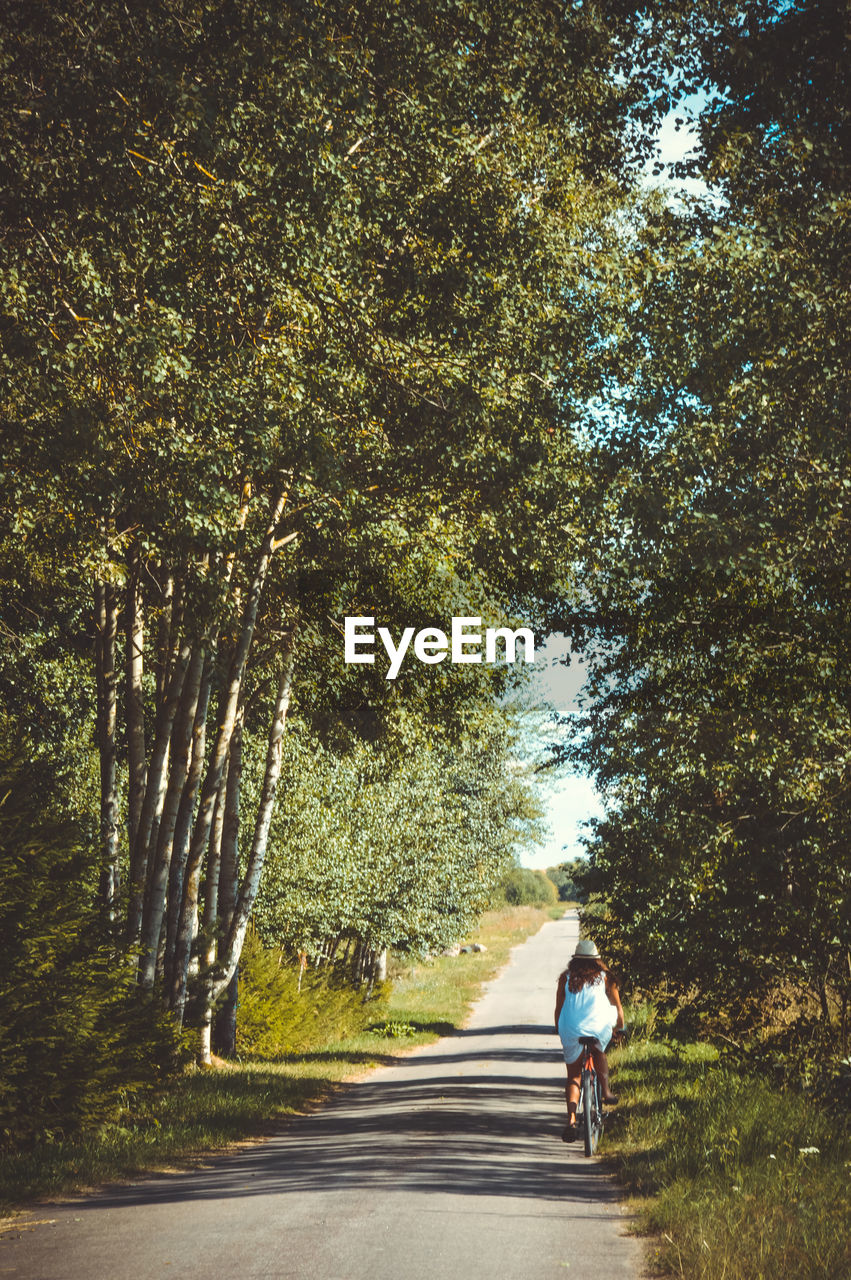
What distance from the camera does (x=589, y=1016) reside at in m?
11.2

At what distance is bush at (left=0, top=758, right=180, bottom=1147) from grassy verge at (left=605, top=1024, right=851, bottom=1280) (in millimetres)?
5906

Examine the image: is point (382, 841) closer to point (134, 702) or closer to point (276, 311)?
point (134, 702)

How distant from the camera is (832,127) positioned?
1075 cm

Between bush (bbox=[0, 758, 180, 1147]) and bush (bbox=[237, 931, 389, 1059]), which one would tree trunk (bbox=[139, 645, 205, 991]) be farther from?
bush (bbox=[237, 931, 389, 1059])

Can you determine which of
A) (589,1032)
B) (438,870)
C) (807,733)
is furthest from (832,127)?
(438,870)

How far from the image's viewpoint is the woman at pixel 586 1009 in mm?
11141

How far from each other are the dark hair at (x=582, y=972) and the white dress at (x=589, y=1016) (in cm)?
4

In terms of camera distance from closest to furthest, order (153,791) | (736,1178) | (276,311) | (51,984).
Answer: (736,1178), (51,984), (276,311), (153,791)

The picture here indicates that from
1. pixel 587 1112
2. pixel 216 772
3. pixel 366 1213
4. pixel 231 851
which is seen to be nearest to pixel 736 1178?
pixel 587 1112

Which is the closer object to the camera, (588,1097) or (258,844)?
(588,1097)

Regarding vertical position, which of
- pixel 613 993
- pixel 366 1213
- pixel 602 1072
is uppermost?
pixel 613 993

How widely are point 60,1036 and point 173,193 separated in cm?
902

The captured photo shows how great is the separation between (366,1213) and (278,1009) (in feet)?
61.5

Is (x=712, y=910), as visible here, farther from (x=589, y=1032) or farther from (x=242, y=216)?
(x=242, y=216)
